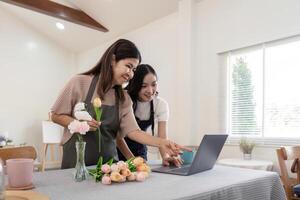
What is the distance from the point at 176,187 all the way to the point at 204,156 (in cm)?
30

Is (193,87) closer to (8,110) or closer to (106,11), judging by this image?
(106,11)

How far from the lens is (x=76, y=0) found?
4.05m

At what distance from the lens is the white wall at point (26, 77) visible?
195 inches

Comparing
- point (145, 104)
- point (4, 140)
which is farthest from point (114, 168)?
point (4, 140)

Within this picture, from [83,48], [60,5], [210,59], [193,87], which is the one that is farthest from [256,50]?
[83,48]

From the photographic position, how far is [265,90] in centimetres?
275

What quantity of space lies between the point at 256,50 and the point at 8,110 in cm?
406

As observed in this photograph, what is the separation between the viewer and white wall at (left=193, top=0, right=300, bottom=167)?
2.57m

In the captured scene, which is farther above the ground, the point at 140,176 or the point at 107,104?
the point at 107,104

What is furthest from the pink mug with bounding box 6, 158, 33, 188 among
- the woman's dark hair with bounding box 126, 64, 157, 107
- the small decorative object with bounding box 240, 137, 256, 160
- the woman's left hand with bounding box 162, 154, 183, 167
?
the small decorative object with bounding box 240, 137, 256, 160

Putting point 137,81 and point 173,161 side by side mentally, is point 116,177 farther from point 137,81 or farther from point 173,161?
point 137,81

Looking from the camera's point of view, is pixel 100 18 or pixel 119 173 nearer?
pixel 119 173

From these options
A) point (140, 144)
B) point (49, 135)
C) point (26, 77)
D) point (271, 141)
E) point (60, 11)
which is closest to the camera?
point (140, 144)

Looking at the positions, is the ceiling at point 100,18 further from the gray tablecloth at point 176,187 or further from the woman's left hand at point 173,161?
the gray tablecloth at point 176,187
